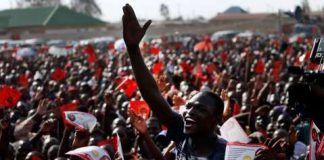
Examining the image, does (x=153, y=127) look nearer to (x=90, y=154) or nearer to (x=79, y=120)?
(x=79, y=120)

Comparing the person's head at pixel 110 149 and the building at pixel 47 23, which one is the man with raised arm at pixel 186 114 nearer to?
the person's head at pixel 110 149

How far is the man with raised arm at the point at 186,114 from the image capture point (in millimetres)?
3205

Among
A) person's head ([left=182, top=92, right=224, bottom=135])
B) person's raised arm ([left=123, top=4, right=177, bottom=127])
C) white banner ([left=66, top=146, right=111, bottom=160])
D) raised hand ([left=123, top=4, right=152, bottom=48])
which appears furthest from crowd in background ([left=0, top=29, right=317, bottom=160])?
raised hand ([left=123, top=4, right=152, bottom=48])

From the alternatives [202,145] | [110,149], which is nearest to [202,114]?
[202,145]

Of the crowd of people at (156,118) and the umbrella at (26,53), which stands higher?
the crowd of people at (156,118)

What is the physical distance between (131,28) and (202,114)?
0.52 meters

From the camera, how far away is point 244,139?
16.3 feet

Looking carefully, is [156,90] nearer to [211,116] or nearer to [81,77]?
[211,116]

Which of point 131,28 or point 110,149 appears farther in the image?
point 110,149

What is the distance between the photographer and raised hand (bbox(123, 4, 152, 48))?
317 cm

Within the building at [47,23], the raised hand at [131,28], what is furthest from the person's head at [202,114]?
the building at [47,23]

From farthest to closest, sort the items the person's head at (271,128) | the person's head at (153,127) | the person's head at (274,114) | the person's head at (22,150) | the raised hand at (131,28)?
the person's head at (274,114) < the person's head at (271,128) < the person's head at (153,127) < the person's head at (22,150) < the raised hand at (131,28)

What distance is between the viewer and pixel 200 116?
322 cm

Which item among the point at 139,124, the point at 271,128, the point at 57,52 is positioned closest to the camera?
the point at 139,124
